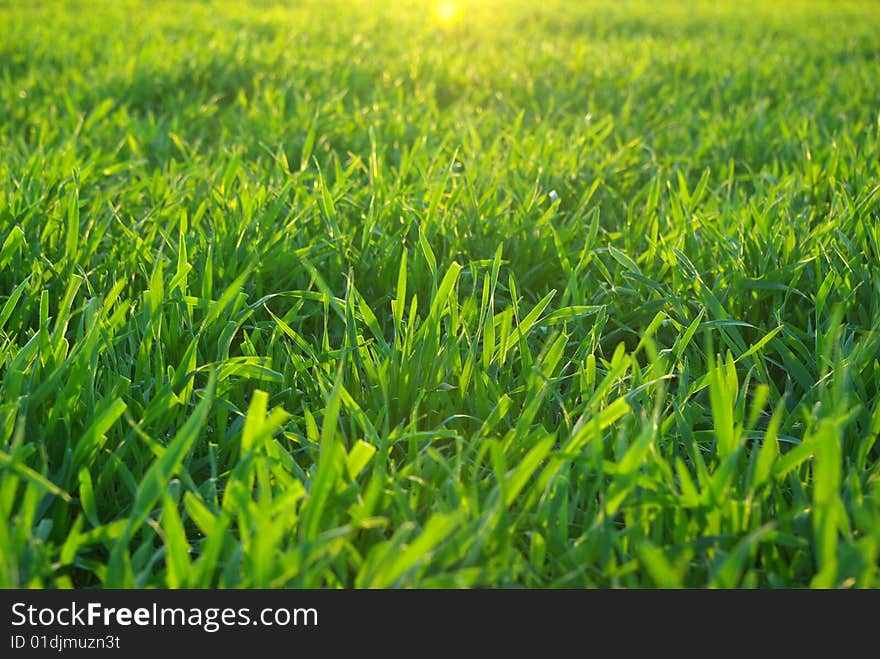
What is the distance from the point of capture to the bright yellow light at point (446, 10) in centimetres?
638

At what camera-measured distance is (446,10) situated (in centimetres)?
710

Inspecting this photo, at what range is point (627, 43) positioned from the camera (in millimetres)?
5277

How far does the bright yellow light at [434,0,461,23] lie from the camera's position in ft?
20.9

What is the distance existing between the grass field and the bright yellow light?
3.37 meters

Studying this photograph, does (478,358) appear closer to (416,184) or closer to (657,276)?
(657,276)

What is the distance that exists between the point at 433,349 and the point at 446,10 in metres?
6.60

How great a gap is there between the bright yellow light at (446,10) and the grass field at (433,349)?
337 cm

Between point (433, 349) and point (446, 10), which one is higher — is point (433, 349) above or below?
below

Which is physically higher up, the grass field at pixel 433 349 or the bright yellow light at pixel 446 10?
the bright yellow light at pixel 446 10

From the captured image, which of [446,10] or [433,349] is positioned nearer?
[433,349]

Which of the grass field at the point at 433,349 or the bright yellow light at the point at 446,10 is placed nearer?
the grass field at the point at 433,349
